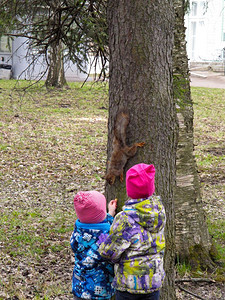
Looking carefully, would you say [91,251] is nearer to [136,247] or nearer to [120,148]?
[136,247]

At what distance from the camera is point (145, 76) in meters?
3.31

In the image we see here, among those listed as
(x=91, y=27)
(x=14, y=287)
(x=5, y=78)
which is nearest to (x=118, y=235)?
(x=14, y=287)

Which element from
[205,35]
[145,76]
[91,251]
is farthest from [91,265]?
[205,35]

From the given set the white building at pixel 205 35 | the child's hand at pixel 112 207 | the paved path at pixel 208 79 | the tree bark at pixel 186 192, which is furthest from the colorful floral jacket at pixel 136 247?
the white building at pixel 205 35

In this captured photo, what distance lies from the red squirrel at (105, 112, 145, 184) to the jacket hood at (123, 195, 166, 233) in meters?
0.50

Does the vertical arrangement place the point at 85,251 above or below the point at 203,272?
above

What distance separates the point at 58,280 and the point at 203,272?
5.60 feet

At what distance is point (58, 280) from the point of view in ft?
15.4

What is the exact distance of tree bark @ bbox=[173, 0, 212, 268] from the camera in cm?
530

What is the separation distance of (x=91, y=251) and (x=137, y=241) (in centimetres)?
38

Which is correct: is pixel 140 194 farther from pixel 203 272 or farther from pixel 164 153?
pixel 203 272

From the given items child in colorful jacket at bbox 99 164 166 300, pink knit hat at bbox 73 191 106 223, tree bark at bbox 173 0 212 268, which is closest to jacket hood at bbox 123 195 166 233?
child in colorful jacket at bbox 99 164 166 300

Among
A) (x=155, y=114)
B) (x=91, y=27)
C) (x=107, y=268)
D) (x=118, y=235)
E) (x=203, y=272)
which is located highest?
(x=91, y=27)

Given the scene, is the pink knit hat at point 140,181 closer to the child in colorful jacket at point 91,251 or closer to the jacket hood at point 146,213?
the jacket hood at point 146,213
